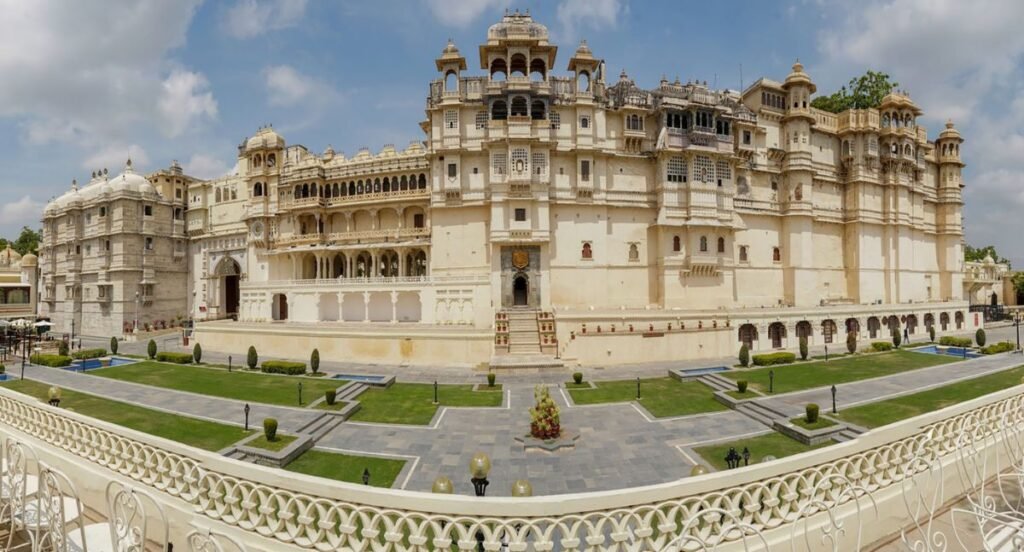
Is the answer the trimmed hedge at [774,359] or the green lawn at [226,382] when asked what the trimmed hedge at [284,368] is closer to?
the green lawn at [226,382]

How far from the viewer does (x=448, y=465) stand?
14.2 metres

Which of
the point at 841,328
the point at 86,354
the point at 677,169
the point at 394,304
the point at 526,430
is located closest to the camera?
the point at 526,430

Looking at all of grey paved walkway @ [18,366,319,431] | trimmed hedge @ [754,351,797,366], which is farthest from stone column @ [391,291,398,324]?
trimmed hedge @ [754,351,797,366]

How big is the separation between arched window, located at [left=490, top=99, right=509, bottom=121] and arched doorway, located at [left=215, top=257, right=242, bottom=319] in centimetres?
3605

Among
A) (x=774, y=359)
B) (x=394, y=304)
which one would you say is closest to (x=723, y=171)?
(x=774, y=359)

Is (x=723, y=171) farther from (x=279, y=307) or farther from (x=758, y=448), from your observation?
(x=279, y=307)

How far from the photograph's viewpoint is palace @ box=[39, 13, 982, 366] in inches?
1346

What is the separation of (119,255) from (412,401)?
164ft

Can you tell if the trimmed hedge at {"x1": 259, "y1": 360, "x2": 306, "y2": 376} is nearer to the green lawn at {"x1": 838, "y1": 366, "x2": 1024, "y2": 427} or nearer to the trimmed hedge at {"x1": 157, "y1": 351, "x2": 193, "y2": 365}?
the trimmed hedge at {"x1": 157, "y1": 351, "x2": 193, "y2": 365}

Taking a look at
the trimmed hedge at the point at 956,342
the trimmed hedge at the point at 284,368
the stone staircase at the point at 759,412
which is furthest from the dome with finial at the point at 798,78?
the trimmed hedge at the point at 284,368

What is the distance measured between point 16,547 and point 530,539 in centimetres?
866

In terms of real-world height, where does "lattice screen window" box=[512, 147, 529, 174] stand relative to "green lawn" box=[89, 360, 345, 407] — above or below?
above

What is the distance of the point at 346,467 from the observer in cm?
1417

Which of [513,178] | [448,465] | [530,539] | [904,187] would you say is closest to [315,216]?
[513,178]
